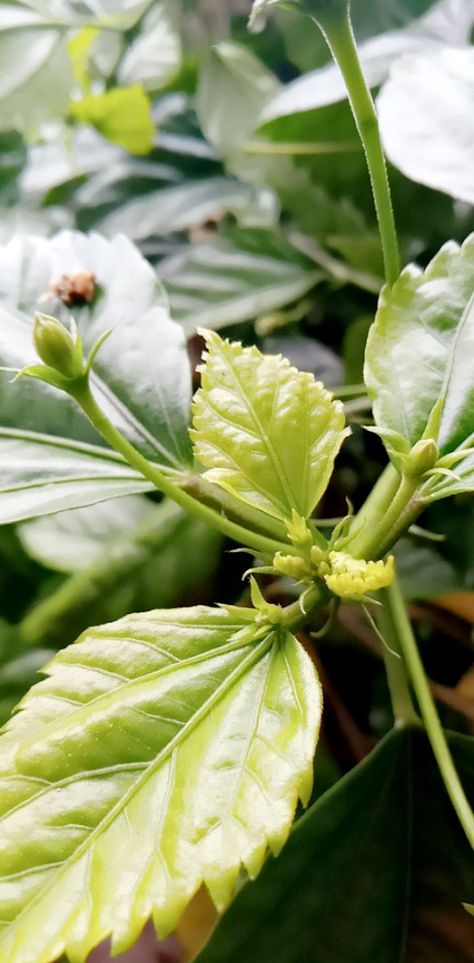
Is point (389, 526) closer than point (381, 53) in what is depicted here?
Yes

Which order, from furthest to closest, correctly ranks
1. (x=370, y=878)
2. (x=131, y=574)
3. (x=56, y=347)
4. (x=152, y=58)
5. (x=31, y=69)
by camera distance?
(x=152, y=58) < (x=31, y=69) < (x=131, y=574) < (x=370, y=878) < (x=56, y=347)

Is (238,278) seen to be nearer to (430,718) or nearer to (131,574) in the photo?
(131,574)

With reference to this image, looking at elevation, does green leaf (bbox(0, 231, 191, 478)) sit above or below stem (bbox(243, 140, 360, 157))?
below

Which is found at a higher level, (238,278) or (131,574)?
(238,278)

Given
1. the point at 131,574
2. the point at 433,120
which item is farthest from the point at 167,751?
the point at 433,120

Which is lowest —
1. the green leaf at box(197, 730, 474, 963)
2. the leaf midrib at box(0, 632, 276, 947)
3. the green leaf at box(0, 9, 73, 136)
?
the green leaf at box(197, 730, 474, 963)

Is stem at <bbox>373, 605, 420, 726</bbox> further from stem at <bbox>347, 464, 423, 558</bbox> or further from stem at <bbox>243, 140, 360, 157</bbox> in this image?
stem at <bbox>243, 140, 360, 157</bbox>

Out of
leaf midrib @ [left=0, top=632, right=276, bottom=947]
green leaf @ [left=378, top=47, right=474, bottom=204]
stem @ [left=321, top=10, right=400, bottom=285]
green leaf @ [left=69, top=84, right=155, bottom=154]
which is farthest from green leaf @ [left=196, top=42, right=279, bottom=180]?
leaf midrib @ [left=0, top=632, right=276, bottom=947]
